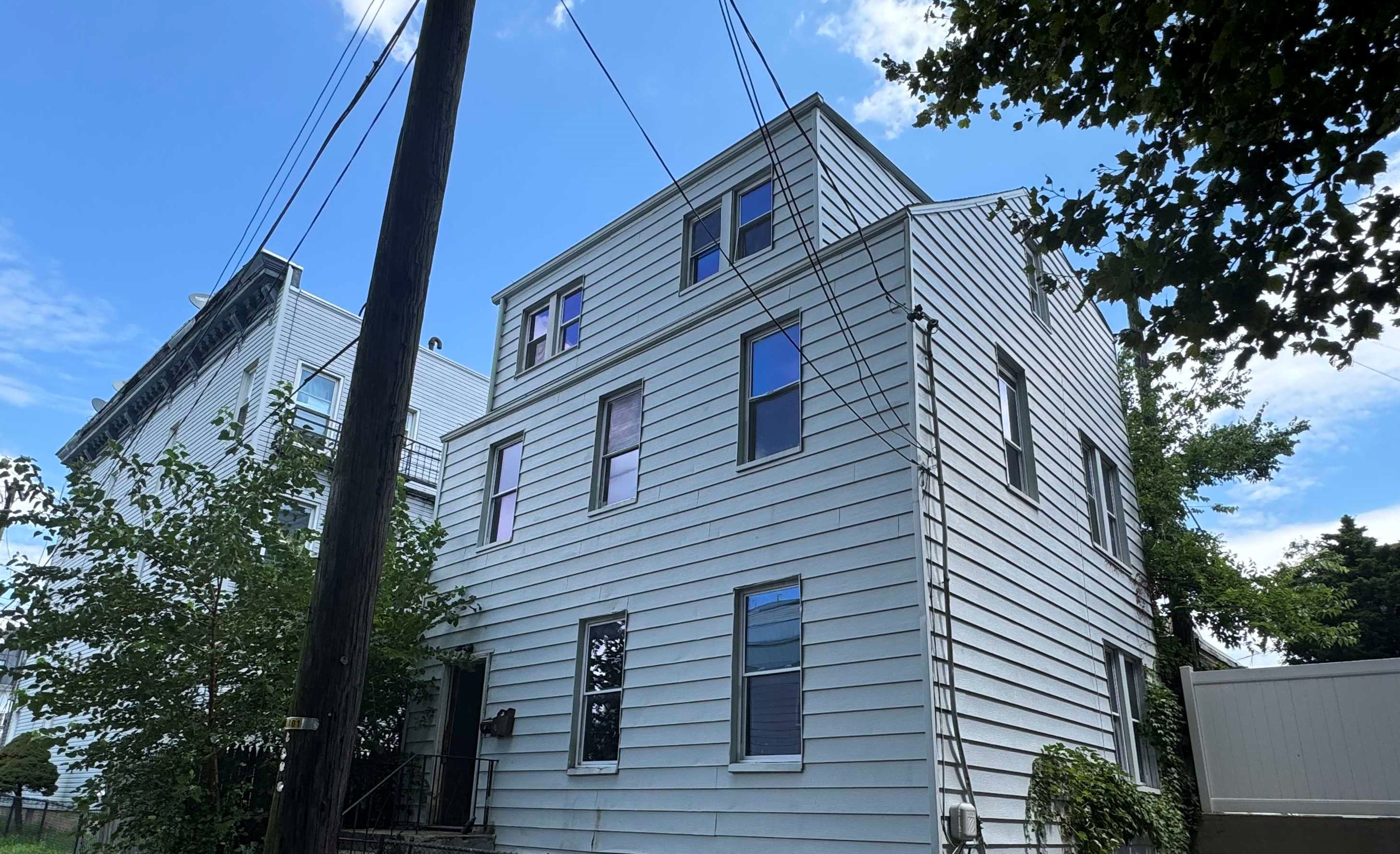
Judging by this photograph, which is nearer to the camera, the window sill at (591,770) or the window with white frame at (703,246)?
the window sill at (591,770)

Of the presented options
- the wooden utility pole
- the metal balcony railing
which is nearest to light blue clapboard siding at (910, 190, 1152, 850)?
the wooden utility pole

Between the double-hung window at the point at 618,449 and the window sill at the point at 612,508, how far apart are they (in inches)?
1.6

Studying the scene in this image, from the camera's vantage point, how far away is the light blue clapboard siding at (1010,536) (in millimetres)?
8453

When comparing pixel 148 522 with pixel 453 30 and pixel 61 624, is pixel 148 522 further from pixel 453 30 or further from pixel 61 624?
pixel 453 30

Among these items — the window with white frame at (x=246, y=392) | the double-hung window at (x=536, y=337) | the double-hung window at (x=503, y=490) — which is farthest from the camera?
the window with white frame at (x=246, y=392)

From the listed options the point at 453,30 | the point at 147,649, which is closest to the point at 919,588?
the point at 453,30

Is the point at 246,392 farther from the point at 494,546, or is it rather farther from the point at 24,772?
the point at 494,546

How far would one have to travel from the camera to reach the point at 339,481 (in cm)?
464

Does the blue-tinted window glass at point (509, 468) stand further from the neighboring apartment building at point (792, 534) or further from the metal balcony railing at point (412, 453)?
the metal balcony railing at point (412, 453)

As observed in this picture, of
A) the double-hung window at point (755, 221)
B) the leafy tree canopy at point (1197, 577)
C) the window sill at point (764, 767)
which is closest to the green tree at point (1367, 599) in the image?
the leafy tree canopy at point (1197, 577)

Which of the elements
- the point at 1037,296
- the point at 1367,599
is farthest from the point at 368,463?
the point at 1367,599

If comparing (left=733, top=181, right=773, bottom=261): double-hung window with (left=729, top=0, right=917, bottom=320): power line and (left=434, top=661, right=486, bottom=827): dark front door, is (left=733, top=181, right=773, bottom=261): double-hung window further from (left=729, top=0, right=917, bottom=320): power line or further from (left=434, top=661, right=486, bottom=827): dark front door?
(left=434, top=661, right=486, bottom=827): dark front door

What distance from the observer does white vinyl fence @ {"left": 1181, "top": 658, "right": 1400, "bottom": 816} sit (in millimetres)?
10516

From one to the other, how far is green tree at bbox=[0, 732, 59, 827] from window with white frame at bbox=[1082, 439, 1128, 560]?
20.0 metres
